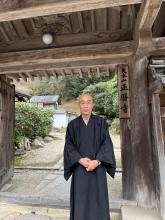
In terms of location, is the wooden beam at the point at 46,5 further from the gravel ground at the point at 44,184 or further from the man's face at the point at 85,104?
the gravel ground at the point at 44,184

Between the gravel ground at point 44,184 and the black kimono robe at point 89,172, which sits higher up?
the black kimono robe at point 89,172

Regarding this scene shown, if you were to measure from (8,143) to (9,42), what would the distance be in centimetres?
276

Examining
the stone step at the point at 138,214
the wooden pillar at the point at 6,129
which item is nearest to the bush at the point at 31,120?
the wooden pillar at the point at 6,129

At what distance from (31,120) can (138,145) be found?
11.7m

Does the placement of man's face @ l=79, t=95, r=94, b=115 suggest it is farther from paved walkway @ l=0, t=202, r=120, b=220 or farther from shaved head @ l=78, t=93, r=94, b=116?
paved walkway @ l=0, t=202, r=120, b=220

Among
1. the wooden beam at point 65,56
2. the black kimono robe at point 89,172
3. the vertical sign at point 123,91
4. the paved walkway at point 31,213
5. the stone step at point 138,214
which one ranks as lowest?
the paved walkway at point 31,213

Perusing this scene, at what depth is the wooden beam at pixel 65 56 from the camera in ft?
15.8

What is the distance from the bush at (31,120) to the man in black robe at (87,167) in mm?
10886

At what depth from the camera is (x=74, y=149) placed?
3.30 m

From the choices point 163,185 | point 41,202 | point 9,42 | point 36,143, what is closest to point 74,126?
point 163,185

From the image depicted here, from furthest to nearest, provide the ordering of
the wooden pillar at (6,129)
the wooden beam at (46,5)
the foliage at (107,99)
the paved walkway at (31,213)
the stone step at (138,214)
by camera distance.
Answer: the foliage at (107,99) → the wooden pillar at (6,129) → the paved walkway at (31,213) → the stone step at (138,214) → the wooden beam at (46,5)

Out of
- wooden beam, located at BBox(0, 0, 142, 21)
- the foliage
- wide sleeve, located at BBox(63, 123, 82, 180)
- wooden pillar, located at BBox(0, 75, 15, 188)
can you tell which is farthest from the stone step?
the foliage

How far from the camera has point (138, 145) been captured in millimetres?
4543

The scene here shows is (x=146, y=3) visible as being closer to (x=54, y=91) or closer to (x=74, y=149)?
(x=74, y=149)
